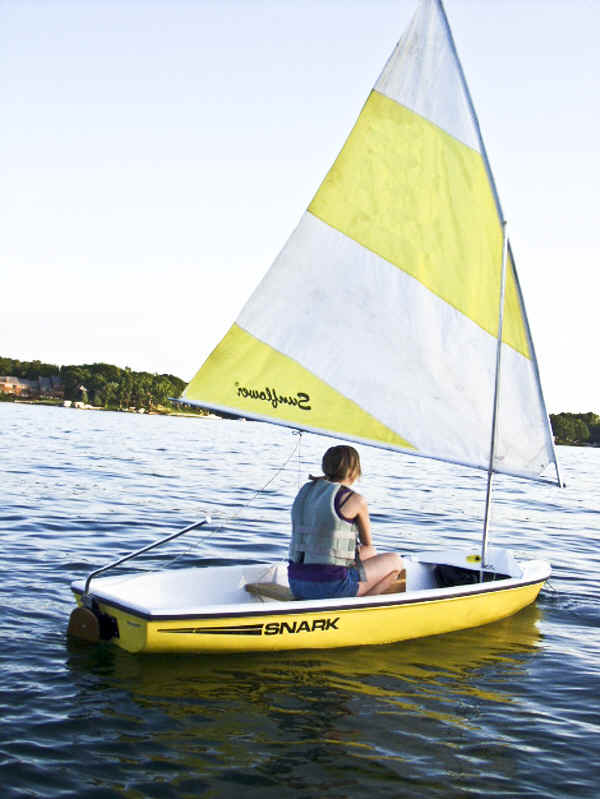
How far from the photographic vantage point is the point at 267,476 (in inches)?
1011

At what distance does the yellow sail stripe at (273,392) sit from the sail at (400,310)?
1cm

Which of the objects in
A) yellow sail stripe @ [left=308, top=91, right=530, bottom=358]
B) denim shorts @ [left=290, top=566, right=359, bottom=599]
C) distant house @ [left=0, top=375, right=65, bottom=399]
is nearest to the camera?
denim shorts @ [left=290, top=566, right=359, bottom=599]

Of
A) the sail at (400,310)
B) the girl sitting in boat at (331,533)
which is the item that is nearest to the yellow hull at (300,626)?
the girl sitting in boat at (331,533)

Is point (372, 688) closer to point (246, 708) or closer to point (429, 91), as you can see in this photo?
point (246, 708)

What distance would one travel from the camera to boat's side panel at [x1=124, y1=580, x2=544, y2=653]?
6.84 m

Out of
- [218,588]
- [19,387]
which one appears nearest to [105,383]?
[19,387]

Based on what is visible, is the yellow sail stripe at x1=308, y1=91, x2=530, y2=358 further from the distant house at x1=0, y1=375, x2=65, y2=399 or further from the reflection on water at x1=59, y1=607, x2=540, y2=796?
the distant house at x1=0, y1=375, x2=65, y2=399

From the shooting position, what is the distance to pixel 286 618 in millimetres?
7125

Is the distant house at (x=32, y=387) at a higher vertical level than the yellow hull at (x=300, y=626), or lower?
higher

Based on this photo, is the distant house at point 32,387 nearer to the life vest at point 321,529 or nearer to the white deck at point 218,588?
the white deck at point 218,588

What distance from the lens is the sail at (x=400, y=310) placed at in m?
8.05

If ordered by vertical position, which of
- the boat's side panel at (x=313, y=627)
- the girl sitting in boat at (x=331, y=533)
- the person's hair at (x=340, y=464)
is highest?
the person's hair at (x=340, y=464)

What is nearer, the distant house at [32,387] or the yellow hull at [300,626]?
the yellow hull at [300,626]

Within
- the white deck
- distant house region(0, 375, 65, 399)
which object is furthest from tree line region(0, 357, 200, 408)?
the white deck
